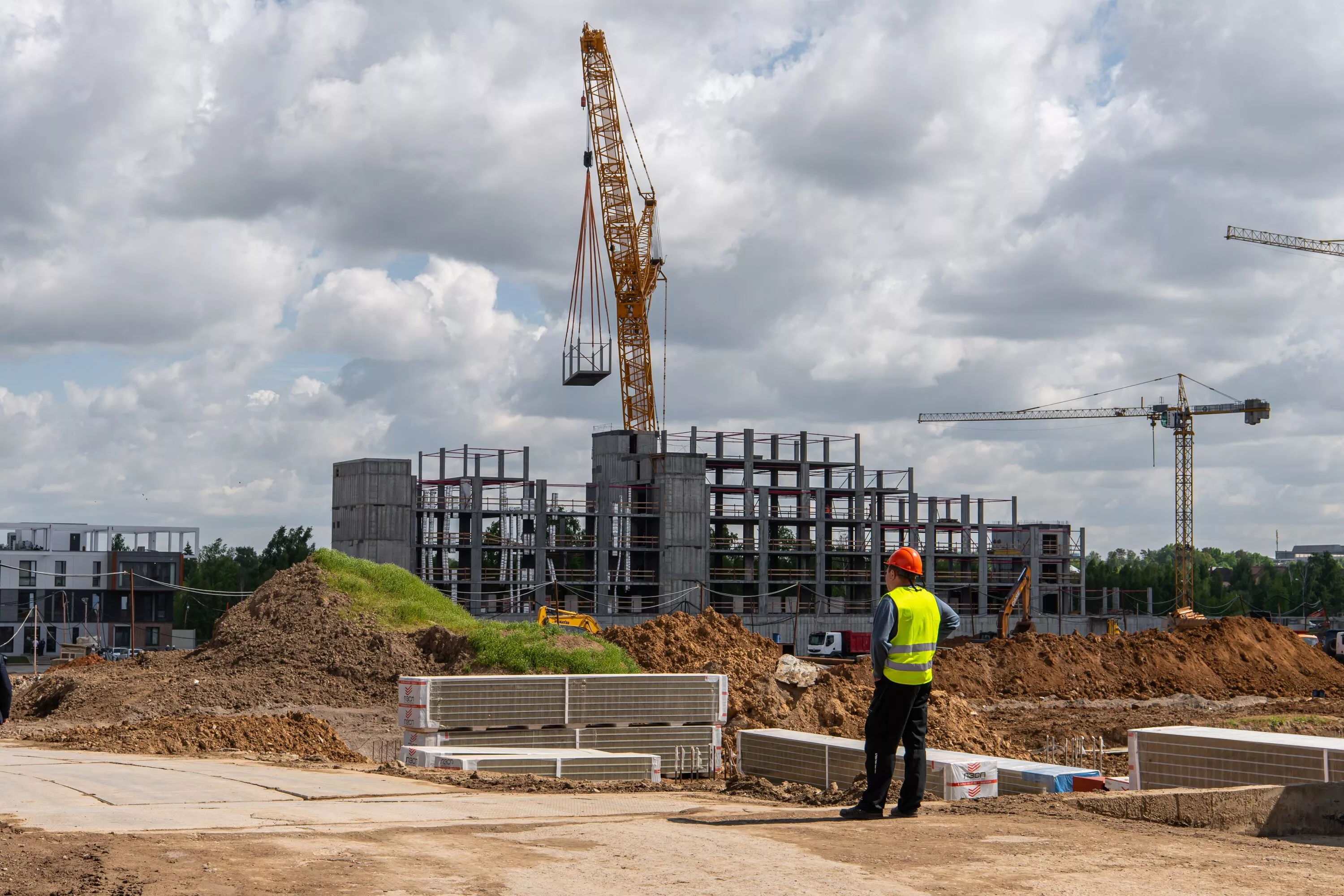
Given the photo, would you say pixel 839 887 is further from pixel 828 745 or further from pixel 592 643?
pixel 592 643

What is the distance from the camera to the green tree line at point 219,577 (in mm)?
96875

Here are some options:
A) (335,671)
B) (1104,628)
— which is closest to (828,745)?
(335,671)

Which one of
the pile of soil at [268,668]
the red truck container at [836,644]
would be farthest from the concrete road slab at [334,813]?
the red truck container at [836,644]

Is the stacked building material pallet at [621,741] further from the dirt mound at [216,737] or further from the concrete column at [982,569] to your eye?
the concrete column at [982,569]

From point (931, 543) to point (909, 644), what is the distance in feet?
278

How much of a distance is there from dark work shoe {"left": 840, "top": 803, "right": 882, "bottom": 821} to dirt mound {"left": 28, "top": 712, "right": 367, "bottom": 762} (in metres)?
8.26

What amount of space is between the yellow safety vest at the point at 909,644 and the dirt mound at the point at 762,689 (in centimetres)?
1205

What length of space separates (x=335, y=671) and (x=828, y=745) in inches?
564

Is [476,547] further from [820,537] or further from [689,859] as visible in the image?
[689,859]

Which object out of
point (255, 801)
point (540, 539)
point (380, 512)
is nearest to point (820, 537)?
point (540, 539)

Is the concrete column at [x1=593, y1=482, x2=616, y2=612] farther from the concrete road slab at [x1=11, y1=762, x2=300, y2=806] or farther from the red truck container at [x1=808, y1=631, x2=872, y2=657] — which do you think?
the concrete road slab at [x1=11, y1=762, x2=300, y2=806]

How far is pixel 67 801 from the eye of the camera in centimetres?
1005

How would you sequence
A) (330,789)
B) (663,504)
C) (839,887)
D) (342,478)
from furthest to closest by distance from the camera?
(663,504) → (342,478) → (330,789) → (839,887)

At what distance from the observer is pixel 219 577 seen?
4456 inches
